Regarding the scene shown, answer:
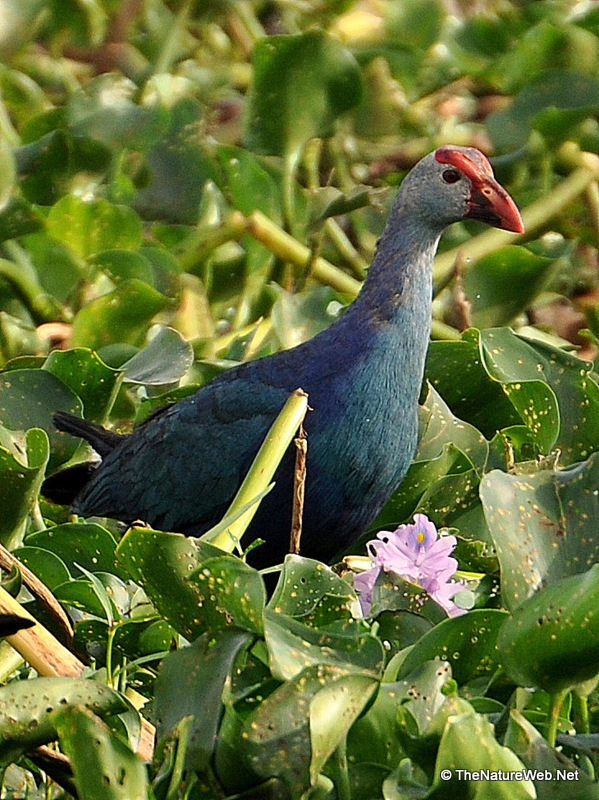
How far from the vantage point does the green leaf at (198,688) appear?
1.06 m

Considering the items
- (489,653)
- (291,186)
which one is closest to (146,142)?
(291,186)

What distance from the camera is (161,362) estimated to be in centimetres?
185

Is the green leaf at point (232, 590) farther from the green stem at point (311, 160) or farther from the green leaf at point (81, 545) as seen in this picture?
the green stem at point (311, 160)

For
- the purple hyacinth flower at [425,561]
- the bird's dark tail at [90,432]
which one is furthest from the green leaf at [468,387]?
the purple hyacinth flower at [425,561]

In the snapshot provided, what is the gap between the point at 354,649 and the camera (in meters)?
1.12

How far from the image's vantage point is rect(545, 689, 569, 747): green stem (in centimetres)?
108

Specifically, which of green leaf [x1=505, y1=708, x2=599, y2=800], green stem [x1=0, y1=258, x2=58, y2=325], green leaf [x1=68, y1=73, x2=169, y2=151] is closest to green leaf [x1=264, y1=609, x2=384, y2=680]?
green leaf [x1=505, y1=708, x2=599, y2=800]

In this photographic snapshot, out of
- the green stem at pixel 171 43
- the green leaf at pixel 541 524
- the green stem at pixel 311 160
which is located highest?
the green leaf at pixel 541 524

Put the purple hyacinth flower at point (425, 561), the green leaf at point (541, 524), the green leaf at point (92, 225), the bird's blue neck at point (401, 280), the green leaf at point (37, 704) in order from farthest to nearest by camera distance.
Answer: the green leaf at point (92, 225) → the bird's blue neck at point (401, 280) → the purple hyacinth flower at point (425, 561) → the green leaf at point (541, 524) → the green leaf at point (37, 704)

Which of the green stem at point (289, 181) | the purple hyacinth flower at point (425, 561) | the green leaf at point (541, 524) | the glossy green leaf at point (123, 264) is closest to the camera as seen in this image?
the green leaf at point (541, 524)

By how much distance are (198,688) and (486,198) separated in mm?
955

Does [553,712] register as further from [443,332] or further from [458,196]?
[443,332]

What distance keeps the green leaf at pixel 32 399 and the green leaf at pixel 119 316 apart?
233mm

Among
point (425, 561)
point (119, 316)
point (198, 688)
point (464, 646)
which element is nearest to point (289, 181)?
point (119, 316)
